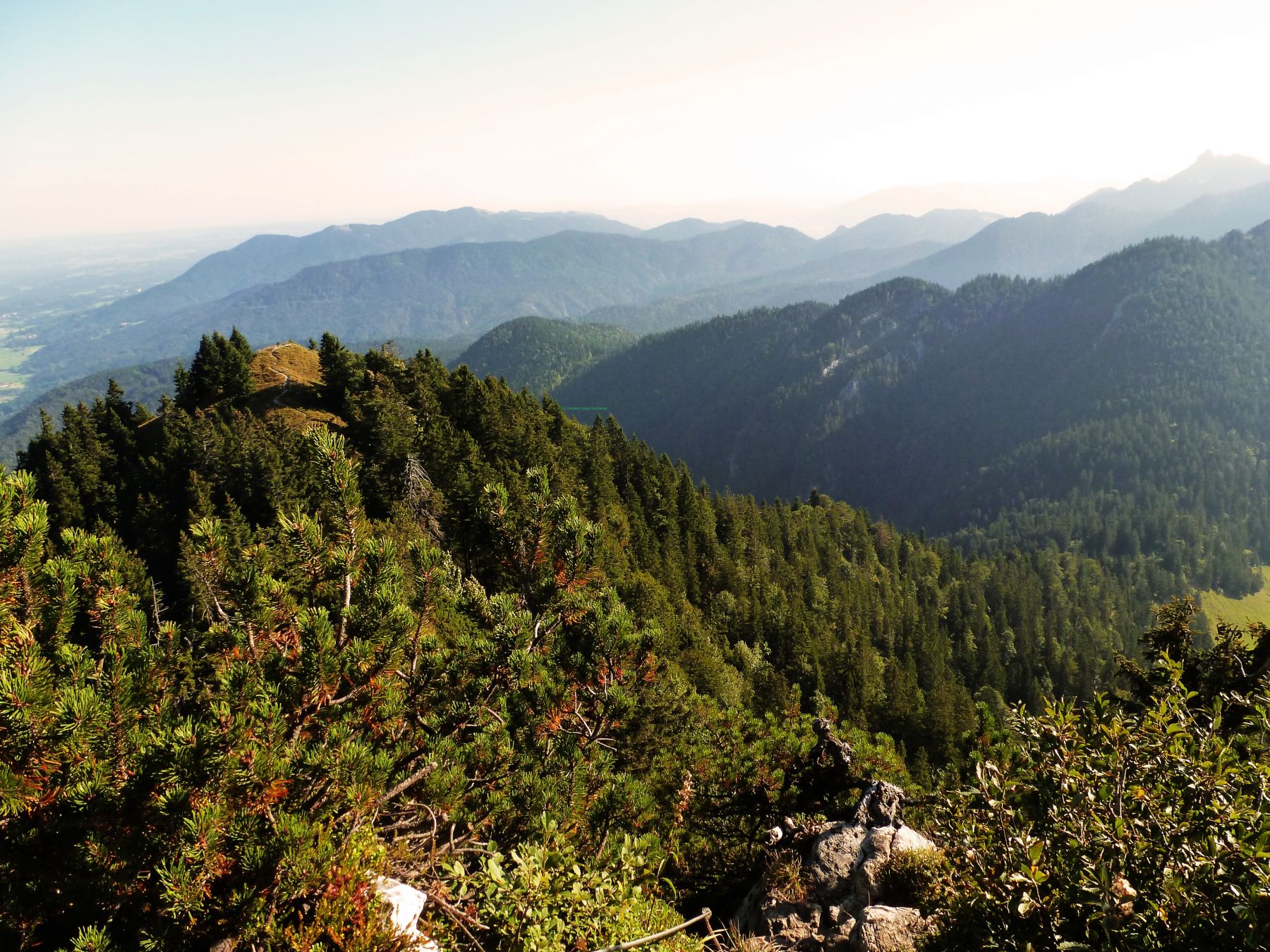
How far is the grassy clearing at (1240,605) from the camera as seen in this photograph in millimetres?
159000

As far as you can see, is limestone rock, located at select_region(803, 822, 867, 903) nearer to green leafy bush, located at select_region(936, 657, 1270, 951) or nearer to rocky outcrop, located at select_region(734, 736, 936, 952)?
rocky outcrop, located at select_region(734, 736, 936, 952)

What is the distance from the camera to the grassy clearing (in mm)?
159000

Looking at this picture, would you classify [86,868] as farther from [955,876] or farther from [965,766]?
[965,766]

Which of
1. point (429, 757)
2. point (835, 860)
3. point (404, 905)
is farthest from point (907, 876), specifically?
point (404, 905)

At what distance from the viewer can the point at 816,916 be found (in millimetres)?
11586

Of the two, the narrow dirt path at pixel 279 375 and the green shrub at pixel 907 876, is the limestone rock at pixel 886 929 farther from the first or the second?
the narrow dirt path at pixel 279 375

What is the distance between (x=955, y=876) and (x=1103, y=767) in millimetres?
2483

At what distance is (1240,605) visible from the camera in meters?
168

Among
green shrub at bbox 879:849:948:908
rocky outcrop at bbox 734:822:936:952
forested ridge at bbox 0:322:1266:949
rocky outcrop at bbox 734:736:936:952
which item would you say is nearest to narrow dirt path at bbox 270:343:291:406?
forested ridge at bbox 0:322:1266:949

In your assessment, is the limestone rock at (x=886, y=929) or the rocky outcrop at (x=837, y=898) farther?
the rocky outcrop at (x=837, y=898)

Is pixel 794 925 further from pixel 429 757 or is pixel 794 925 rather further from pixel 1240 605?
pixel 1240 605

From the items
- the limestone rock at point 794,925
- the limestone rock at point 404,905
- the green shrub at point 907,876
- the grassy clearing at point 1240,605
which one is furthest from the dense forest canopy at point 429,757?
the grassy clearing at point 1240,605

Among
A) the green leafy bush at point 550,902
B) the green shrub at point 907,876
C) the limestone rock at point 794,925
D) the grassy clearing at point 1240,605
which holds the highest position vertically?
the green leafy bush at point 550,902

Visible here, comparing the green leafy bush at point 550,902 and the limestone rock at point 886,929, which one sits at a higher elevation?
the green leafy bush at point 550,902
